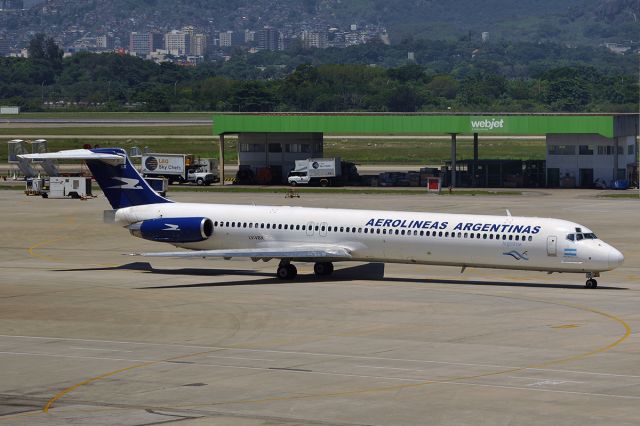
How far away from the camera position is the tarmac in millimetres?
28188

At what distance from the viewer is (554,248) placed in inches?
1849

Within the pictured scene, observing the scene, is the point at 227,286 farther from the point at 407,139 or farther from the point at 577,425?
the point at 407,139

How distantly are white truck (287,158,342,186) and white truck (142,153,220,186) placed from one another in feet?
26.1

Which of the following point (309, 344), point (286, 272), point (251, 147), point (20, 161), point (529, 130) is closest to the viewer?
point (309, 344)

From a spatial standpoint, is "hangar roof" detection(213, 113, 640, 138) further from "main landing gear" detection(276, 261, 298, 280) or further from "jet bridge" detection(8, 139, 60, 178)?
"main landing gear" detection(276, 261, 298, 280)

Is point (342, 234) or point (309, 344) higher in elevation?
point (342, 234)

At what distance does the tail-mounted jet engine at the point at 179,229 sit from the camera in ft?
171

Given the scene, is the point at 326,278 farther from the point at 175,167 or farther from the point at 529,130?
the point at 175,167

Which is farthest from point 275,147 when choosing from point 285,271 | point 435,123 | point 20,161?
point 285,271

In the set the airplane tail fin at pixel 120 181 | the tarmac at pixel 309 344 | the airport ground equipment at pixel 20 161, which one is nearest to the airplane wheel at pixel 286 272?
the tarmac at pixel 309 344

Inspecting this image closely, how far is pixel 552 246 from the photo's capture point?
47000 millimetres

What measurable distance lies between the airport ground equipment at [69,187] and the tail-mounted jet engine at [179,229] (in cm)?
4102

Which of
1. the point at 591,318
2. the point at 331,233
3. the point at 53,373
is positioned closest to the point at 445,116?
the point at 331,233

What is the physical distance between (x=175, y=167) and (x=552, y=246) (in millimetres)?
66603
